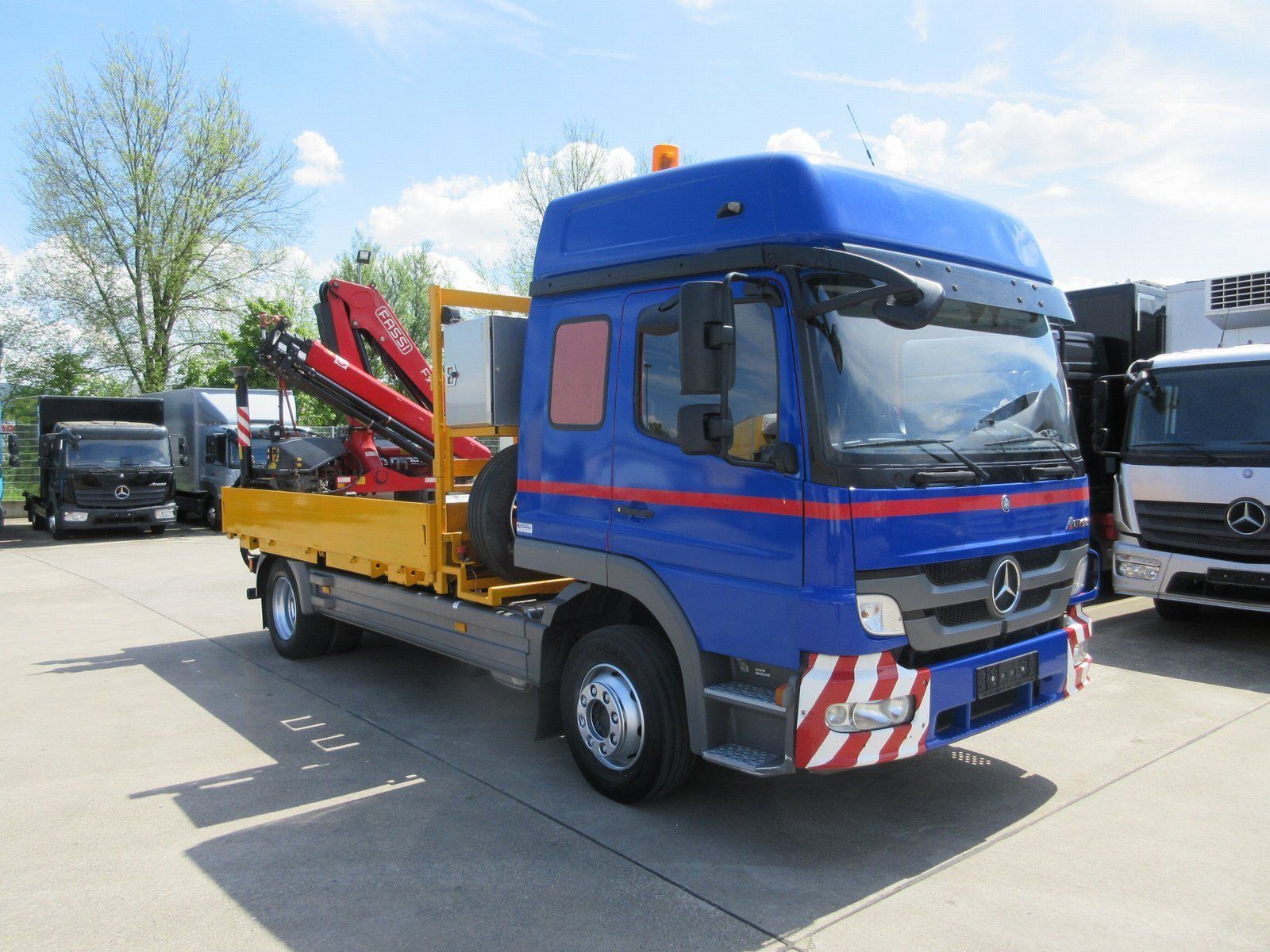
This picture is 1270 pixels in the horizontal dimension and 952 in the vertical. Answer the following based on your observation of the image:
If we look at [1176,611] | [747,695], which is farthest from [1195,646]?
[747,695]

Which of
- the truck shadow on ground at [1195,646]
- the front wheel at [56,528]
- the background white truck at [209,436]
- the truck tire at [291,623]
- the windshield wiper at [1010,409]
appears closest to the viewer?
the windshield wiper at [1010,409]

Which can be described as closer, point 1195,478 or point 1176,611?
point 1195,478

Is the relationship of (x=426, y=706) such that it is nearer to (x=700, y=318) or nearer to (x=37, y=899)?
(x=37, y=899)

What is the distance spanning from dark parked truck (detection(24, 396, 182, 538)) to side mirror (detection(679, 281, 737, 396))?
1733 cm

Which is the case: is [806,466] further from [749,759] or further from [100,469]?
[100,469]

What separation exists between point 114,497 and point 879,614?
17822 millimetres

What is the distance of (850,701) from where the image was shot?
11.5 ft

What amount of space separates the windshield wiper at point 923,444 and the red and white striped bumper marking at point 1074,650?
3.59 ft

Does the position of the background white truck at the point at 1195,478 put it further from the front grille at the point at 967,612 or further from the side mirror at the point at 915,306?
the side mirror at the point at 915,306

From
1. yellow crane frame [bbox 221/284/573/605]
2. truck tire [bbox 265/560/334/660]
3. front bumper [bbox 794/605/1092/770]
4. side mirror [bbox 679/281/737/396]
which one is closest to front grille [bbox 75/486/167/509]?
truck tire [bbox 265/560/334/660]

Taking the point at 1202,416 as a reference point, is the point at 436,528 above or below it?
below

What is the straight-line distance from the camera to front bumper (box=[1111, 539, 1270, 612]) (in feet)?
23.8

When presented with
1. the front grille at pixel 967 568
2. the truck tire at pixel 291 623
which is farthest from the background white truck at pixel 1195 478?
the truck tire at pixel 291 623

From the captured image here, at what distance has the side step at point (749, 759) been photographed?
141 inches
